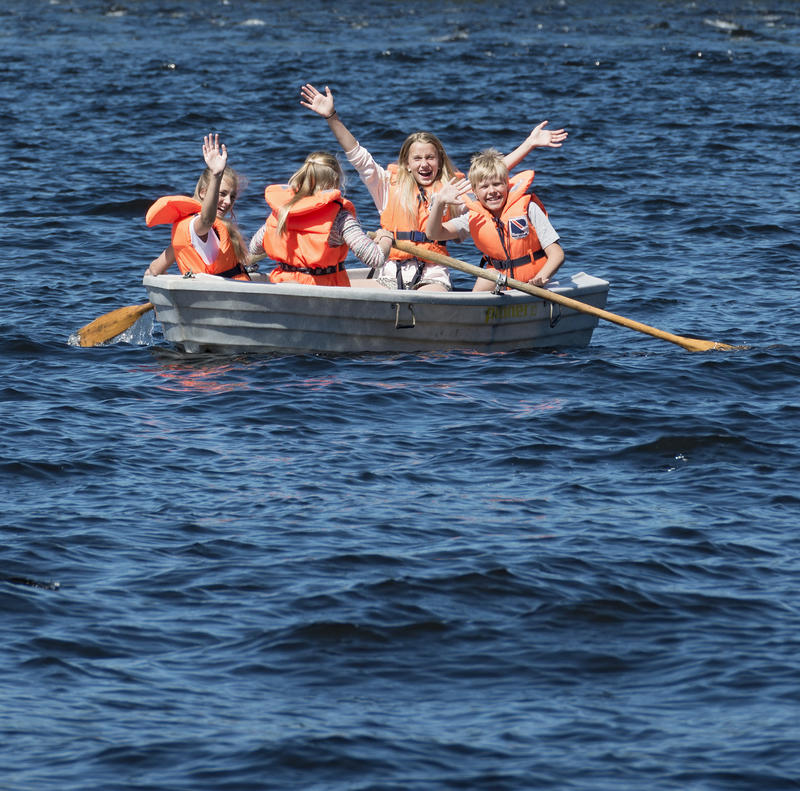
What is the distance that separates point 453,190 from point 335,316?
1.20 metres

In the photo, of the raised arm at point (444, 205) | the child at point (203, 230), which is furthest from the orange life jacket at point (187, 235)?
the raised arm at point (444, 205)

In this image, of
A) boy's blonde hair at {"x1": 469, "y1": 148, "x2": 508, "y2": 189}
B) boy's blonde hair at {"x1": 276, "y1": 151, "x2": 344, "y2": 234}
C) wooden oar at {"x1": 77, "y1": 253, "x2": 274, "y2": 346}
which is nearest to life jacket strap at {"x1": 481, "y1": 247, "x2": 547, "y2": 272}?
boy's blonde hair at {"x1": 469, "y1": 148, "x2": 508, "y2": 189}

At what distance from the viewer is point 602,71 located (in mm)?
28156

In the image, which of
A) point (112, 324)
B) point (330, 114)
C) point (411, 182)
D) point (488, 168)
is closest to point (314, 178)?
point (330, 114)

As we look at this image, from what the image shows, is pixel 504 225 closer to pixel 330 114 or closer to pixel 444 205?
pixel 444 205

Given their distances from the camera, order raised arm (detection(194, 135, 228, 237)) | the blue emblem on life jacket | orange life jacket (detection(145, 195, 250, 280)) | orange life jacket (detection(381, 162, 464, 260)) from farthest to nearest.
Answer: orange life jacket (detection(381, 162, 464, 260)) < the blue emblem on life jacket < orange life jacket (detection(145, 195, 250, 280)) < raised arm (detection(194, 135, 228, 237))

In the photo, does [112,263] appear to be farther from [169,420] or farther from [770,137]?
[770,137]

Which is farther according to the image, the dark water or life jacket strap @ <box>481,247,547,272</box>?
life jacket strap @ <box>481,247,547,272</box>

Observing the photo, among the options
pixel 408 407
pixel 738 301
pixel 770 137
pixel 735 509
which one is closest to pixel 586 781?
pixel 735 509

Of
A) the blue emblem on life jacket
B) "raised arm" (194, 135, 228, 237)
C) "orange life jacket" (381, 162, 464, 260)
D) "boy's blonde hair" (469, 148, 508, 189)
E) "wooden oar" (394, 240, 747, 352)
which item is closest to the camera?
"raised arm" (194, 135, 228, 237)

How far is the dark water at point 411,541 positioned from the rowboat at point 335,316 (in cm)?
19

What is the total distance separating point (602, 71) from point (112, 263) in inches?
628

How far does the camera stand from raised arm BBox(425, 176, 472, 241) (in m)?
10.4

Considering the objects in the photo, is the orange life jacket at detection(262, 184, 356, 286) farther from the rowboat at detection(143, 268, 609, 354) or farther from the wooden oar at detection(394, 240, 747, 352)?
the wooden oar at detection(394, 240, 747, 352)
